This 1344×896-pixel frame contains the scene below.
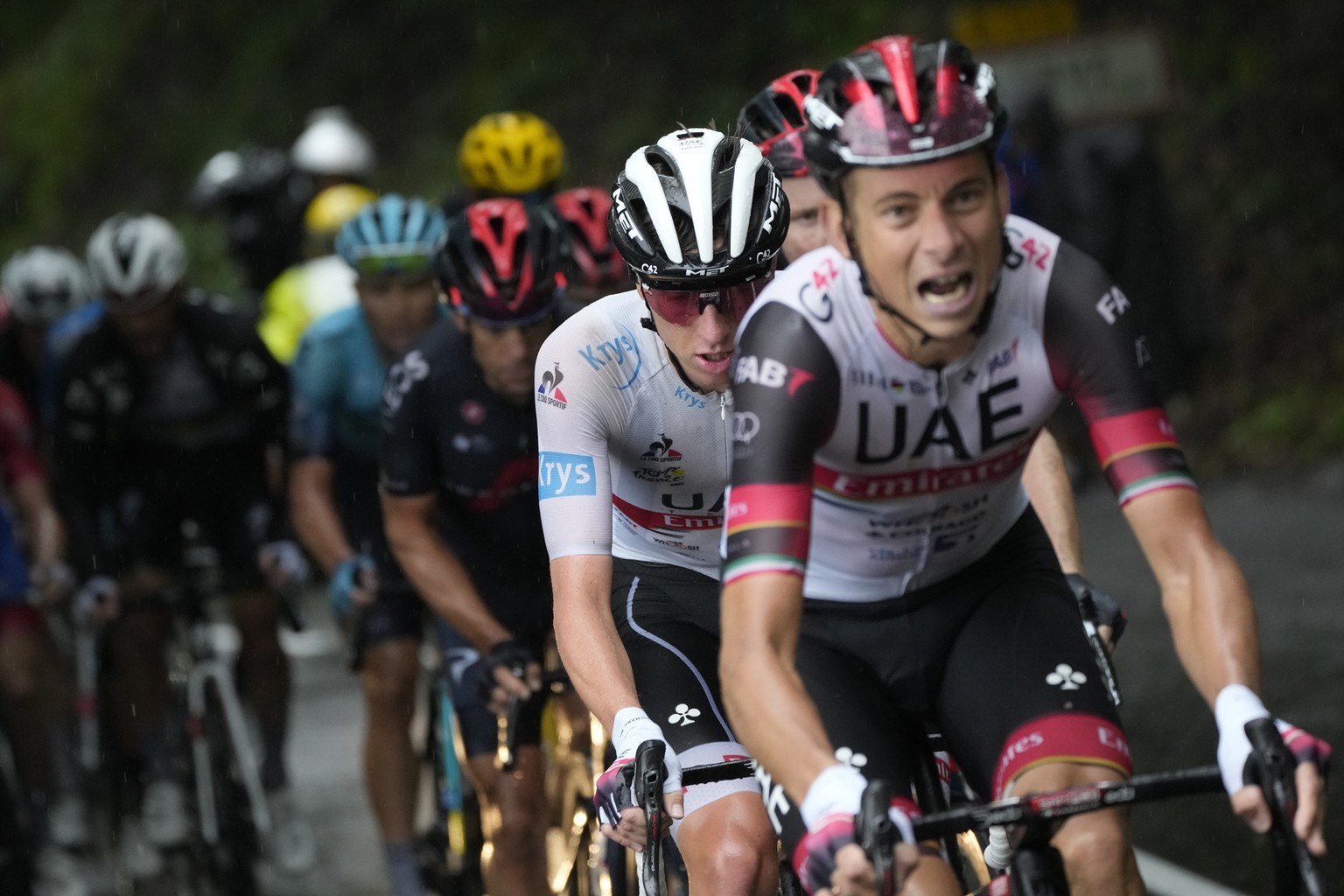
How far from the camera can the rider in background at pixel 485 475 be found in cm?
545

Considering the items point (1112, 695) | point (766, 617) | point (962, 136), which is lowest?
point (1112, 695)

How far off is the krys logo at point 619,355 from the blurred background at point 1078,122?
3.14 m

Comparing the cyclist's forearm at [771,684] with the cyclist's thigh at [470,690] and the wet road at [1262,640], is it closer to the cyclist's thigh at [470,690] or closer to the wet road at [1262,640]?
the cyclist's thigh at [470,690]

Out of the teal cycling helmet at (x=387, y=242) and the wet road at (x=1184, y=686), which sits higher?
the teal cycling helmet at (x=387, y=242)

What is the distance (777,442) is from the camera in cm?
333

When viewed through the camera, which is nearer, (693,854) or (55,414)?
(693,854)

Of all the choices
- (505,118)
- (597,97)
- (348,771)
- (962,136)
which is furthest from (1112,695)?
(597,97)

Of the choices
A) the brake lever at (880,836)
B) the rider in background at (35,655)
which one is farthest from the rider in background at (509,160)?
the brake lever at (880,836)

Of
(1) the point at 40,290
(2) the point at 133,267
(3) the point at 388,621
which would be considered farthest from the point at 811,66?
(3) the point at 388,621

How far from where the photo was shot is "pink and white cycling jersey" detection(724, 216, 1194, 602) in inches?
132

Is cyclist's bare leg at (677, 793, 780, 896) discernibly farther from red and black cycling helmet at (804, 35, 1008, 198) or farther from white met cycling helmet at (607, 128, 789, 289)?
red and black cycling helmet at (804, 35, 1008, 198)

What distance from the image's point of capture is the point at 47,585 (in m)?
7.54

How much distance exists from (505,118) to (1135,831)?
13.4ft

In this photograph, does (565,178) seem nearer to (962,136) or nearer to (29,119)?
(29,119)
